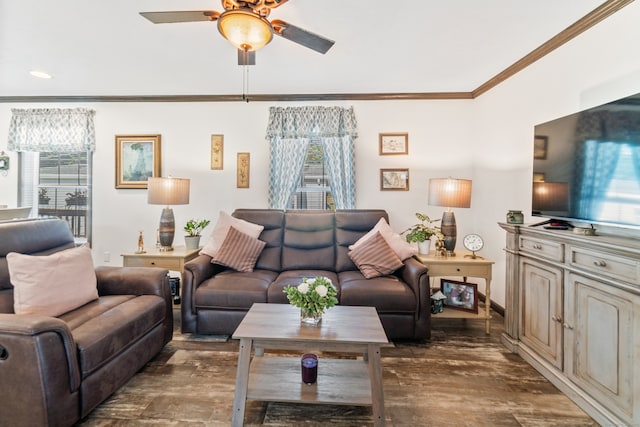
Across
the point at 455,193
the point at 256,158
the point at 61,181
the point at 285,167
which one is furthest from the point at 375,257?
the point at 61,181

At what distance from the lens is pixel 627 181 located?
1683 millimetres

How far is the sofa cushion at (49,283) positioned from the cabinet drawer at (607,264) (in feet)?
10.5

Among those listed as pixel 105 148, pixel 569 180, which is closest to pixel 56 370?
pixel 569 180

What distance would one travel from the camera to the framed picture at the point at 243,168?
3930 millimetres

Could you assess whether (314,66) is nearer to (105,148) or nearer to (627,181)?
(627,181)

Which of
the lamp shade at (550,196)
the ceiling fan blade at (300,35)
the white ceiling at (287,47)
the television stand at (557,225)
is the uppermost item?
the white ceiling at (287,47)

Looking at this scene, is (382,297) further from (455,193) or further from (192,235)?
(192,235)

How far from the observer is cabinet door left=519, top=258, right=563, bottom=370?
2021mm

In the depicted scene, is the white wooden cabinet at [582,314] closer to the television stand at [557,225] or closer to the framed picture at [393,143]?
the television stand at [557,225]

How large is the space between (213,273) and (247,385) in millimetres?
1491

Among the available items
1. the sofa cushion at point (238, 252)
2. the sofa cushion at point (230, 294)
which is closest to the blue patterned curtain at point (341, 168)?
the sofa cushion at point (238, 252)

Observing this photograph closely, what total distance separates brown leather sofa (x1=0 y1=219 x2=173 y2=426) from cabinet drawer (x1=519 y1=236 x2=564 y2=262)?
9.18 feet

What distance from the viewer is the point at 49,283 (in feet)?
6.28

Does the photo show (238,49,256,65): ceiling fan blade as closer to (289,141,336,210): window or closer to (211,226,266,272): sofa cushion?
(211,226,266,272): sofa cushion
